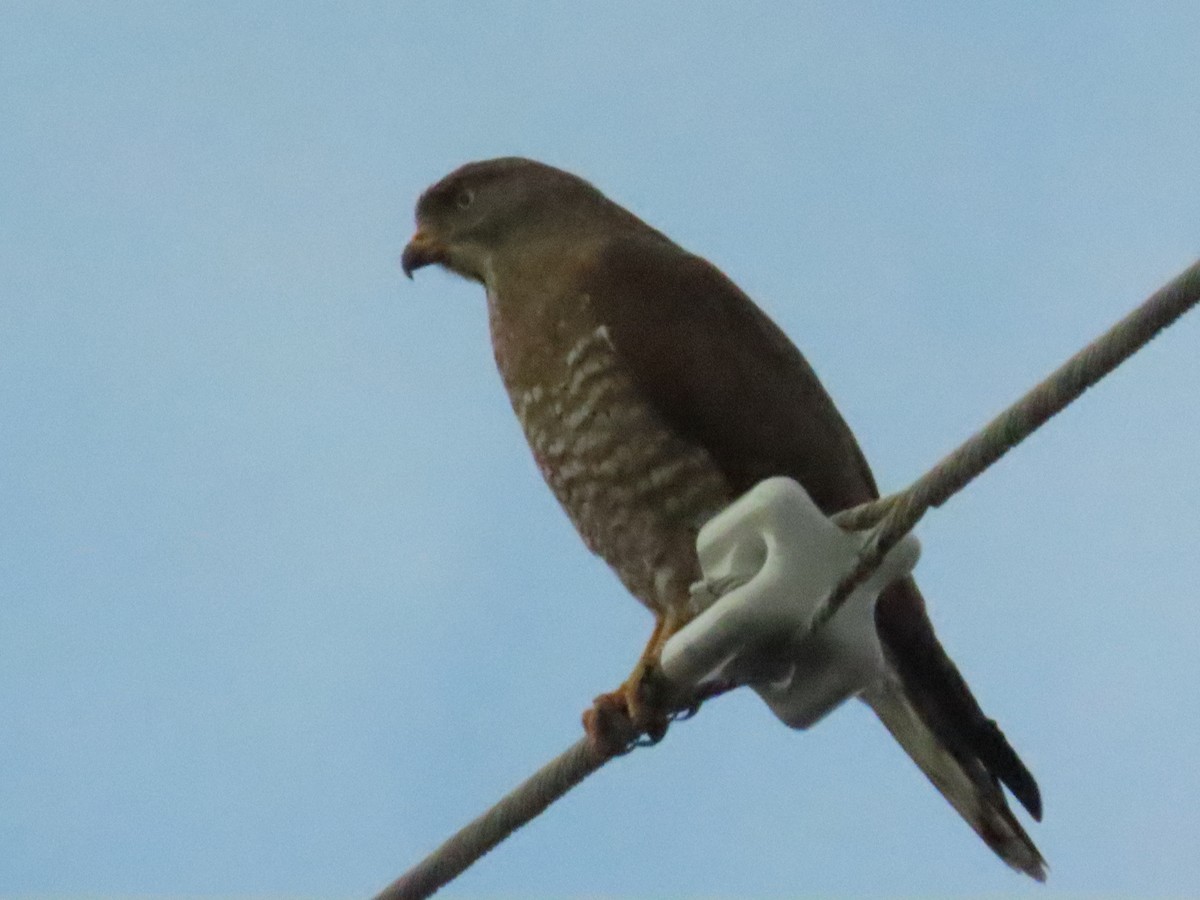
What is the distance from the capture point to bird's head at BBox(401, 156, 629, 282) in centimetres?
618

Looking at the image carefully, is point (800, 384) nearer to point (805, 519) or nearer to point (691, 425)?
point (691, 425)

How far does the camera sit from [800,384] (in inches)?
210

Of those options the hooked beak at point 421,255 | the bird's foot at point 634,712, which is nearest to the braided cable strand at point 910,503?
the bird's foot at point 634,712

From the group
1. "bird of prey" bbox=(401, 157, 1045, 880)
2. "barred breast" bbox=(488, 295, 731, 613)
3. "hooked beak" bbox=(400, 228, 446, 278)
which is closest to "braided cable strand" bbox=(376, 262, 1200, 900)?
"bird of prey" bbox=(401, 157, 1045, 880)

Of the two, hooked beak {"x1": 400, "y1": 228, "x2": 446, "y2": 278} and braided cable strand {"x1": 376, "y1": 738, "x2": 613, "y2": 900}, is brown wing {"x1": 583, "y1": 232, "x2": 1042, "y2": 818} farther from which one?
braided cable strand {"x1": 376, "y1": 738, "x2": 613, "y2": 900}

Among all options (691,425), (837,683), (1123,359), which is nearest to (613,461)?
(691,425)

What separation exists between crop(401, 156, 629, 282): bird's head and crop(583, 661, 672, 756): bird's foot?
6.16ft

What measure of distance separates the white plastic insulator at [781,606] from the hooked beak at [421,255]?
116 inches

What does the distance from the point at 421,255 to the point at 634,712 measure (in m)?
2.46

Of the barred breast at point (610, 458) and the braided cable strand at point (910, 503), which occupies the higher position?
the barred breast at point (610, 458)

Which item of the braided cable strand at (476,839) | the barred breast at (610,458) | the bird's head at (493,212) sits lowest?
the braided cable strand at (476,839)

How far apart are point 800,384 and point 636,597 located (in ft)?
2.25

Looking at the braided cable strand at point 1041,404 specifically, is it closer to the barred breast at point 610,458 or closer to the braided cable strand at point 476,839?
the braided cable strand at point 476,839

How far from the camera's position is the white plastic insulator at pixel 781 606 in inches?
137
